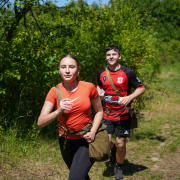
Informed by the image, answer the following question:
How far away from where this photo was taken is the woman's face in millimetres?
2482

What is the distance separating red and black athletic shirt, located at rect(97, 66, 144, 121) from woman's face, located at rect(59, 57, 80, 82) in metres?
1.50

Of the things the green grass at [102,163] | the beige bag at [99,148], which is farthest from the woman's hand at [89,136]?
the green grass at [102,163]

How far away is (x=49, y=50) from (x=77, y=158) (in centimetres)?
320

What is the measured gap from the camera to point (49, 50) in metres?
5.23

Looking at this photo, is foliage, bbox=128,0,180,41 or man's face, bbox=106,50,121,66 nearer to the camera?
man's face, bbox=106,50,121,66

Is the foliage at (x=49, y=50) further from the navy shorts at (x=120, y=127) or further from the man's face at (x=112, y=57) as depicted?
the navy shorts at (x=120, y=127)

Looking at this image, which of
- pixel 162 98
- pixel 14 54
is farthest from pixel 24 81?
pixel 162 98

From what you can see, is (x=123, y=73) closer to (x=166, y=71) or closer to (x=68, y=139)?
(x=68, y=139)

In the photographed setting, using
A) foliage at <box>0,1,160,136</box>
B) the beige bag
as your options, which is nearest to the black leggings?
the beige bag

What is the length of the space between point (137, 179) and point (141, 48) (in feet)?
15.0

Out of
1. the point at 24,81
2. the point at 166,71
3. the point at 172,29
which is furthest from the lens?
the point at 172,29

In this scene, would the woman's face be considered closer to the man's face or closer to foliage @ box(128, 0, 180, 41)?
the man's face

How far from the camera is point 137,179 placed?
4.26m

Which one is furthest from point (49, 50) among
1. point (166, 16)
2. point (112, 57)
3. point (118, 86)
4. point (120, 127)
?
point (166, 16)
